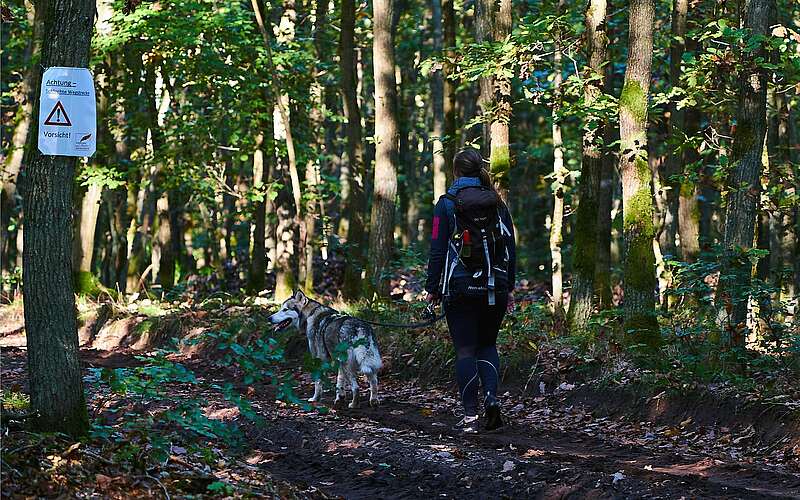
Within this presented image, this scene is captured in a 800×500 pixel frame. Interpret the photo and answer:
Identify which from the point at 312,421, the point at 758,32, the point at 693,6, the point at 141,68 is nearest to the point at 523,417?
the point at 312,421

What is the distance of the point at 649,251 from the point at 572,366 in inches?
69.4


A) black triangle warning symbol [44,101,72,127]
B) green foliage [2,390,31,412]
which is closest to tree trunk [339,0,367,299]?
green foliage [2,390,31,412]

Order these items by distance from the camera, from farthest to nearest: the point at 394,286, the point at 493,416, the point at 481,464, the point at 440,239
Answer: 1. the point at 394,286
2. the point at 493,416
3. the point at 440,239
4. the point at 481,464

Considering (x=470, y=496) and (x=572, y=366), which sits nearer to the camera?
(x=470, y=496)

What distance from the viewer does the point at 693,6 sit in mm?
18734

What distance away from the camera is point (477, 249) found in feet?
29.7

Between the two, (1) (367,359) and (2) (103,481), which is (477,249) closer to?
(1) (367,359)

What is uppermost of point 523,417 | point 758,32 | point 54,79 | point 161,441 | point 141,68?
point 141,68

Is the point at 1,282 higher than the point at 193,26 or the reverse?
the reverse

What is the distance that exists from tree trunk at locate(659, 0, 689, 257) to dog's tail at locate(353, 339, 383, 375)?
17.9ft

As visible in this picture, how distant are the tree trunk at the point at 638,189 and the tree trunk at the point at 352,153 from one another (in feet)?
27.2

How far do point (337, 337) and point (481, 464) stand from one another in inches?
160

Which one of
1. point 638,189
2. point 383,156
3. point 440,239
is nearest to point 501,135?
point 638,189

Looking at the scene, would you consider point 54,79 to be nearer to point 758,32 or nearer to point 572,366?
point 572,366
